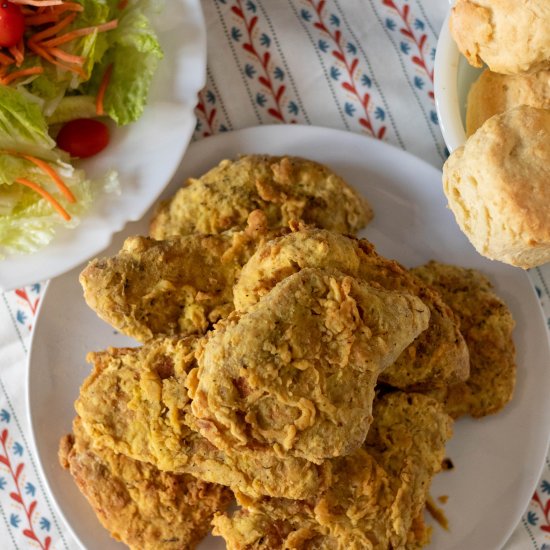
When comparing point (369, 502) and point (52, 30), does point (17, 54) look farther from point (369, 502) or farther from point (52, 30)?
point (369, 502)

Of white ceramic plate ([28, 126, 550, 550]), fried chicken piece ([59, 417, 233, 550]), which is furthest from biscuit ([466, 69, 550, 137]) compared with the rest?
fried chicken piece ([59, 417, 233, 550])

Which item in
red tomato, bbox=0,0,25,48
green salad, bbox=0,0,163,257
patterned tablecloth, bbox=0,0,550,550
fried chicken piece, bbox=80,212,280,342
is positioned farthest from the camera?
patterned tablecloth, bbox=0,0,550,550

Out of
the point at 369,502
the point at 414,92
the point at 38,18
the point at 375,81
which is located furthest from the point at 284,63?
the point at 369,502

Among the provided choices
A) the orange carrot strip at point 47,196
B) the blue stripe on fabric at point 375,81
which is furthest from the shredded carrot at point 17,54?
the blue stripe on fabric at point 375,81

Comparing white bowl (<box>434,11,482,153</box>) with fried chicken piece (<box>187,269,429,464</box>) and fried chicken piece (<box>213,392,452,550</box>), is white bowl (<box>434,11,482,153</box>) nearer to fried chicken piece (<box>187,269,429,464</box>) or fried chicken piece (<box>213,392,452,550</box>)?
fried chicken piece (<box>187,269,429,464</box>)

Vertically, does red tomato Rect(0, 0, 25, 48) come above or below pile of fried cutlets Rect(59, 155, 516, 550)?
above

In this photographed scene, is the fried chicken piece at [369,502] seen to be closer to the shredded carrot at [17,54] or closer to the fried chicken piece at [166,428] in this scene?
the fried chicken piece at [166,428]

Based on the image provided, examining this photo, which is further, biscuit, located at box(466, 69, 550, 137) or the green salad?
the green salad

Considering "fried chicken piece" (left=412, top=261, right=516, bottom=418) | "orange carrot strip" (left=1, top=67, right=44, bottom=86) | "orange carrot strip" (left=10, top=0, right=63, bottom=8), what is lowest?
"fried chicken piece" (left=412, top=261, right=516, bottom=418)
